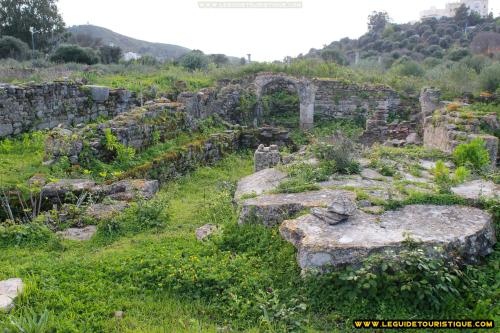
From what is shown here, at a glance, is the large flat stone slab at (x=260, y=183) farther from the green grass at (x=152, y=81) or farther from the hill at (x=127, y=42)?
the hill at (x=127, y=42)

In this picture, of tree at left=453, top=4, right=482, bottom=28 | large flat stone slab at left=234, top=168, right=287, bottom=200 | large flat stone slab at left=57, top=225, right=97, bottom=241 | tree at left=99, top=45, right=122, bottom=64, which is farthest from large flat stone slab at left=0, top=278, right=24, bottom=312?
tree at left=453, top=4, right=482, bottom=28

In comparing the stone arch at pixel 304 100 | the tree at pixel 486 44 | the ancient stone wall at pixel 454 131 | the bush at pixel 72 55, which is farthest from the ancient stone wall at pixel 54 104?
the tree at pixel 486 44

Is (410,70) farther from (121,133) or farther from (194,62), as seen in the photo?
(121,133)

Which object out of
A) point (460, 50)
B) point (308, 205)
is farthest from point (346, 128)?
point (460, 50)

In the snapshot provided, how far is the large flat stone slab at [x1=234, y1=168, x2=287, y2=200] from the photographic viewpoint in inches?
288

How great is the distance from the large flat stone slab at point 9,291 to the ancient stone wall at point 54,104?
7242 mm

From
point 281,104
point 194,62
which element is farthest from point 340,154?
point 194,62

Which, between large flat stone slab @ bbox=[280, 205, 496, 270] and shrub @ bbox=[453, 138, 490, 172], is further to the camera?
shrub @ bbox=[453, 138, 490, 172]

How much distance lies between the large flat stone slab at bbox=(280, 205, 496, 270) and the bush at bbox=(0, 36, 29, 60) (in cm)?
2809

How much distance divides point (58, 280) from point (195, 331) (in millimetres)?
1855

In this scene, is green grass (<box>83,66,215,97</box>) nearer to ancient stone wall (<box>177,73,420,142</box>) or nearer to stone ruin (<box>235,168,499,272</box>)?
ancient stone wall (<box>177,73,420,142</box>)

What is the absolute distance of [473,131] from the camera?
10570 mm

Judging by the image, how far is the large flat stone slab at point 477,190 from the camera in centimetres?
611

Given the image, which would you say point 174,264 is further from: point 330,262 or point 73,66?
point 73,66
